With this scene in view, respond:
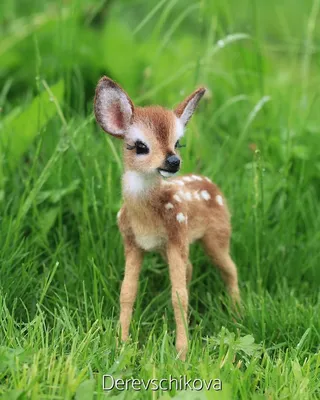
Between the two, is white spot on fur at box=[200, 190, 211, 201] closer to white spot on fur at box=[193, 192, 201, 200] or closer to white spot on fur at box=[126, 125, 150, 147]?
white spot on fur at box=[193, 192, 201, 200]

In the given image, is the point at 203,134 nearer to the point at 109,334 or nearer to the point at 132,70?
the point at 132,70

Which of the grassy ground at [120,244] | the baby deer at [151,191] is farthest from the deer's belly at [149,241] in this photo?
the grassy ground at [120,244]

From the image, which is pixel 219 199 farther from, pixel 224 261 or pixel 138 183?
pixel 138 183

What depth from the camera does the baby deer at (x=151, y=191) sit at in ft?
9.46

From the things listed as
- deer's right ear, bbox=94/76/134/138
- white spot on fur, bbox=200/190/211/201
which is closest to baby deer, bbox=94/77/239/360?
deer's right ear, bbox=94/76/134/138

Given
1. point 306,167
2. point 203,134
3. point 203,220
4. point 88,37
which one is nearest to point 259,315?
point 203,220

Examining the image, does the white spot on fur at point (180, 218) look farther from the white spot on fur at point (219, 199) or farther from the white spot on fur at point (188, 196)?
the white spot on fur at point (219, 199)

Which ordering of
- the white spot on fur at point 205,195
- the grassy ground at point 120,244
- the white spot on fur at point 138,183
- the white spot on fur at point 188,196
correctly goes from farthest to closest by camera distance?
the white spot on fur at point 205,195 < the white spot on fur at point 188,196 < the white spot on fur at point 138,183 < the grassy ground at point 120,244

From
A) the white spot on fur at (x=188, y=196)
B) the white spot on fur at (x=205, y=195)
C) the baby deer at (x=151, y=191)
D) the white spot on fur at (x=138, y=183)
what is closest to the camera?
the baby deer at (x=151, y=191)

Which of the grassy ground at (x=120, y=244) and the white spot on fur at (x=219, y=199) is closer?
the grassy ground at (x=120, y=244)

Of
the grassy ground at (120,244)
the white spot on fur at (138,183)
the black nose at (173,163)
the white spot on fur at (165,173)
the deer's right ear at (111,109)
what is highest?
the deer's right ear at (111,109)

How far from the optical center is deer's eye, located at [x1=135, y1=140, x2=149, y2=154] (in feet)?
9.53

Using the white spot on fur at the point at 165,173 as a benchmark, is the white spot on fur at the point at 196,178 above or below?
below

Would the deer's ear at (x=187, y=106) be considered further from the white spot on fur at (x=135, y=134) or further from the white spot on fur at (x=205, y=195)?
the white spot on fur at (x=205, y=195)
